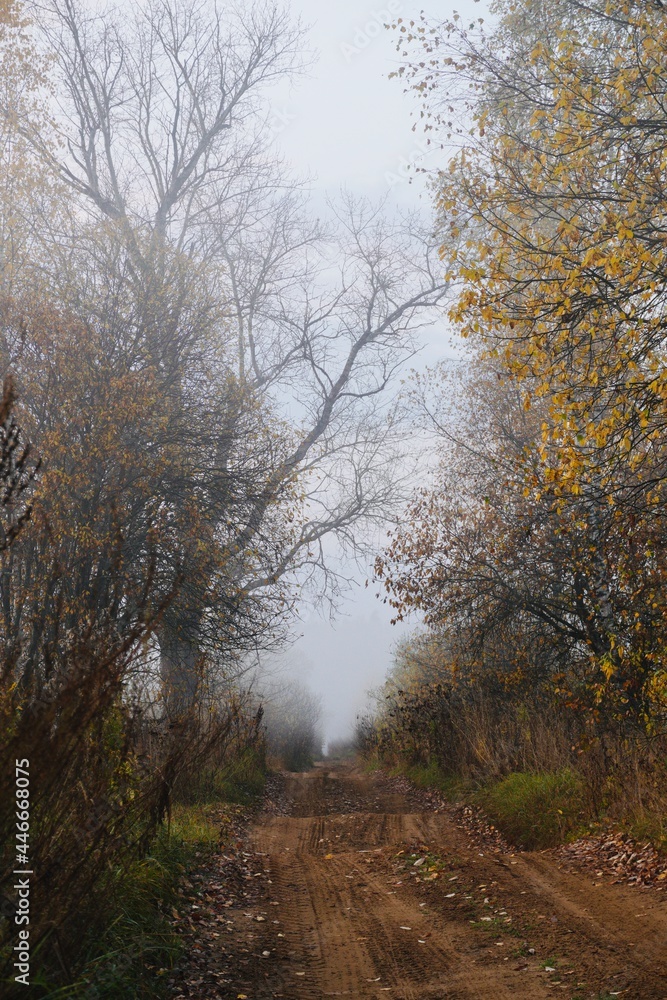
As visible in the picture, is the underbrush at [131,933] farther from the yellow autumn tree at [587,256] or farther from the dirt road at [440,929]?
the yellow autumn tree at [587,256]

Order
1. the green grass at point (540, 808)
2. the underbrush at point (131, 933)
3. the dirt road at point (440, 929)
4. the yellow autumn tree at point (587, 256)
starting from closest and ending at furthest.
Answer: the underbrush at point (131, 933) → the dirt road at point (440, 929) → the yellow autumn tree at point (587, 256) → the green grass at point (540, 808)

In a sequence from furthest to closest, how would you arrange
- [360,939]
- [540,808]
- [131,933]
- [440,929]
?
[540,808] → [440,929] → [360,939] → [131,933]

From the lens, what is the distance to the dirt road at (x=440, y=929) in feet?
15.7

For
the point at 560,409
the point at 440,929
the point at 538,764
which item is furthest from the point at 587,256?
the point at 538,764

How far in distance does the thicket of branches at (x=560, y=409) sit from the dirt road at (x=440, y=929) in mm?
2148

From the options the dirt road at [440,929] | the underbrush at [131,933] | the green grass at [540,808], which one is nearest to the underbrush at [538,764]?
the green grass at [540,808]

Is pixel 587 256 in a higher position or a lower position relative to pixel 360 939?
higher

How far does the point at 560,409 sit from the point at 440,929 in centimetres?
401

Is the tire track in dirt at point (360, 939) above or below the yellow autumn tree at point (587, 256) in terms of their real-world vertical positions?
below

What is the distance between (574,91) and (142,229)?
8934mm

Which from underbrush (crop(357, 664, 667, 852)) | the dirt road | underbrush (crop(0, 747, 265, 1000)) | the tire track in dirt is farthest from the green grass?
underbrush (crop(0, 747, 265, 1000))

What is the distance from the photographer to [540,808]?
9609mm

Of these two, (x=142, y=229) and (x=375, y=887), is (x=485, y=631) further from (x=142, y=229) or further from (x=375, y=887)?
(x=142, y=229)

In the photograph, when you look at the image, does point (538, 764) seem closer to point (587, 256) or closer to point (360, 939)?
point (360, 939)
